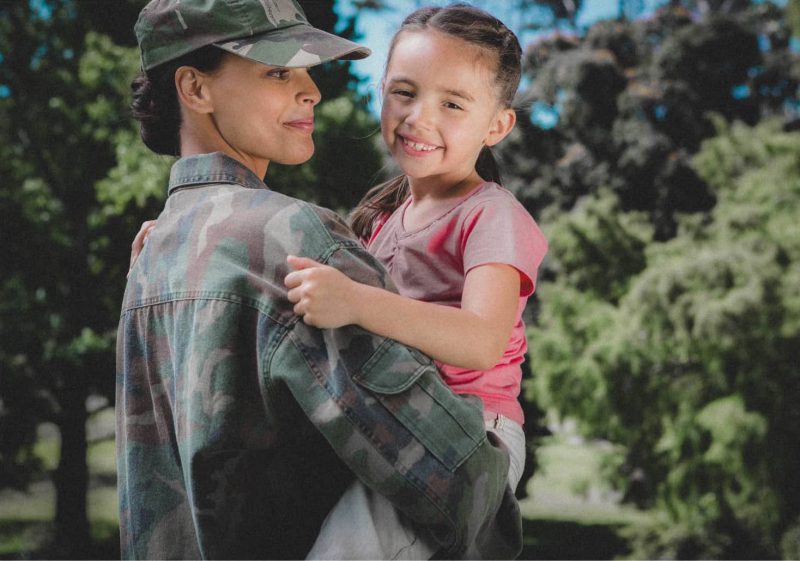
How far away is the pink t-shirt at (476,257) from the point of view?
168 cm

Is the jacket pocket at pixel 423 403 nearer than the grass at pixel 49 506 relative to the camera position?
Yes

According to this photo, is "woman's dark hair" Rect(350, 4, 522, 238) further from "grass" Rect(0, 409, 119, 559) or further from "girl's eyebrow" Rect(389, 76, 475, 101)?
"grass" Rect(0, 409, 119, 559)

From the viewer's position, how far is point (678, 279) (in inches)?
412

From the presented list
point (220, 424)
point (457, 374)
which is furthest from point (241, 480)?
point (457, 374)

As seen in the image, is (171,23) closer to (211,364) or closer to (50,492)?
(211,364)

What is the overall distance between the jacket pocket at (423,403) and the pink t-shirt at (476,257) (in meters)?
0.31

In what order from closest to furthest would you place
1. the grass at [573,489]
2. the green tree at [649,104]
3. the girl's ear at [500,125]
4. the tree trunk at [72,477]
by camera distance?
1. the girl's ear at [500,125]
2. the tree trunk at [72,477]
3. the grass at [573,489]
4. the green tree at [649,104]

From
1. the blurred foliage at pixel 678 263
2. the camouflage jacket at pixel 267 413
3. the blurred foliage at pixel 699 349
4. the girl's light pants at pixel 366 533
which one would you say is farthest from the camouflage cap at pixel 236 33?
the blurred foliage at pixel 699 349

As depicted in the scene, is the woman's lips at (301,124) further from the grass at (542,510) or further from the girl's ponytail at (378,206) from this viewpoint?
the grass at (542,510)

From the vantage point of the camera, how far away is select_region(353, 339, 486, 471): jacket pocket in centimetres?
130

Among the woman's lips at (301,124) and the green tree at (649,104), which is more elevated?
the woman's lips at (301,124)

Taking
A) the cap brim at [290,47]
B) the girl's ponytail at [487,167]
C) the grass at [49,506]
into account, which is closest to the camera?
the cap brim at [290,47]

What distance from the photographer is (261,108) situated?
164 centimetres

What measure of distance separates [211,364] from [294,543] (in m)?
0.31
